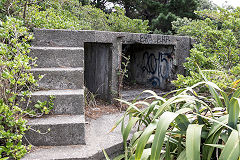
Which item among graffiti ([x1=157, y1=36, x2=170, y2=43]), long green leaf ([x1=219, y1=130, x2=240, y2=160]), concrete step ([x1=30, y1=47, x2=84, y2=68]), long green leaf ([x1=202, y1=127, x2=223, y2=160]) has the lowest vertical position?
long green leaf ([x1=202, y1=127, x2=223, y2=160])

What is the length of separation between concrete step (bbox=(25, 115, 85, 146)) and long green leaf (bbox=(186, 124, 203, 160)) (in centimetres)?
131

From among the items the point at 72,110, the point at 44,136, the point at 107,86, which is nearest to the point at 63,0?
the point at 107,86

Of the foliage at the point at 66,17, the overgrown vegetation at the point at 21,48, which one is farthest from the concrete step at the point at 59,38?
the foliage at the point at 66,17

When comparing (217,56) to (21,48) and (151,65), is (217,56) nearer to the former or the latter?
(151,65)

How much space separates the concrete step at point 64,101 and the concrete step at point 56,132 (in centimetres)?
21

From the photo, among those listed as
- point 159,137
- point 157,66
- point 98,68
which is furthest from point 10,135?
point 157,66

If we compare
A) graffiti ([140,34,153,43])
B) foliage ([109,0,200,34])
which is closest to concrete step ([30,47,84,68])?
graffiti ([140,34,153,43])

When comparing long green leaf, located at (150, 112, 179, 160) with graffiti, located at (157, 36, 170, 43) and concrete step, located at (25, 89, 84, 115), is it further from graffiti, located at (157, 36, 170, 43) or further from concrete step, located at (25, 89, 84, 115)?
graffiti, located at (157, 36, 170, 43)

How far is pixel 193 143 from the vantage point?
5.11 ft

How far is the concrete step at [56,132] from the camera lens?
249cm

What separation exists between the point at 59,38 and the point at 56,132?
192cm

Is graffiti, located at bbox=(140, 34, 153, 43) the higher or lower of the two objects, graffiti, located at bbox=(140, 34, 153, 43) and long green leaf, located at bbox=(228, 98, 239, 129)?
the higher

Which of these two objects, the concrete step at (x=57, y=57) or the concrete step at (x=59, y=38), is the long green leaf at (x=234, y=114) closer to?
the concrete step at (x=57, y=57)

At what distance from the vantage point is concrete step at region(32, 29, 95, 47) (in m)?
3.86
